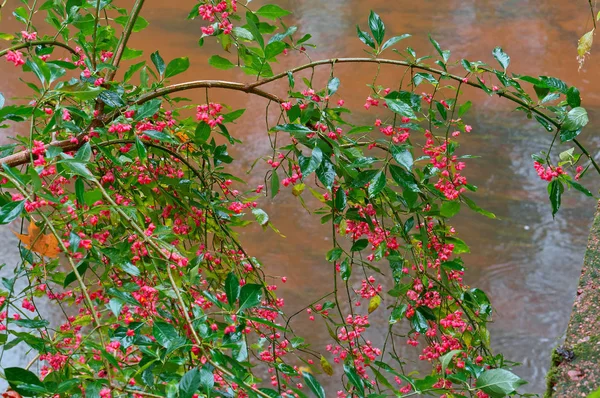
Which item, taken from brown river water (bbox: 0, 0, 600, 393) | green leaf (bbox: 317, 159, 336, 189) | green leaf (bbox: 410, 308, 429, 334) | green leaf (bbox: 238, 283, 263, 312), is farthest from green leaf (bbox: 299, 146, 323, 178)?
brown river water (bbox: 0, 0, 600, 393)

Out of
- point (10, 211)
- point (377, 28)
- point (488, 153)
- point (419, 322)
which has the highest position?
point (488, 153)

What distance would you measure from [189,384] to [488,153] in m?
3.11

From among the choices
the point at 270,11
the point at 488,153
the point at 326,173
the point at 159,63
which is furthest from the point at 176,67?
the point at 488,153

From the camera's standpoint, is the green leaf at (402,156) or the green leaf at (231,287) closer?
the green leaf at (231,287)

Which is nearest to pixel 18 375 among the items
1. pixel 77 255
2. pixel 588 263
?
pixel 77 255

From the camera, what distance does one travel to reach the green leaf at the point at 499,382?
0.61m

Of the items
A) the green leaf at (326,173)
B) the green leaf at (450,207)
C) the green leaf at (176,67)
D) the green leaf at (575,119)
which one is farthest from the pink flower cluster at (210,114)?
the green leaf at (575,119)

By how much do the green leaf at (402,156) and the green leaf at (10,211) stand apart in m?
0.38

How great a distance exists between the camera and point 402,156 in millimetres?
792

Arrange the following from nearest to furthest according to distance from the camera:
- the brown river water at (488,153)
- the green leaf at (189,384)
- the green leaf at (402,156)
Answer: the green leaf at (189,384) → the green leaf at (402,156) → the brown river water at (488,153)

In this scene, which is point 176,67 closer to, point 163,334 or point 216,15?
point 216,15

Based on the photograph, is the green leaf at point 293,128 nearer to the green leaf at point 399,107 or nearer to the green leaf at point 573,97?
the green leaf at point 399,107

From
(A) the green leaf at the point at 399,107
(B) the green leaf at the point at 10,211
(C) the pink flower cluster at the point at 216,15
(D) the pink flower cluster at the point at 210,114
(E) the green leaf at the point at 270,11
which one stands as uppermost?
(E) the green leaf at the point at 270,11

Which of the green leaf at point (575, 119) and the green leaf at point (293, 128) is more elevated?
the green leaf at point (575, 119)
